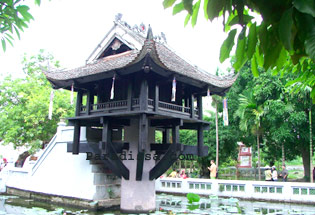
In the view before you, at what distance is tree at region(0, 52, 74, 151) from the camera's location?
55.3ft

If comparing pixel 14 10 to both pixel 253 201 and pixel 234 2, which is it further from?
pixel 253 201

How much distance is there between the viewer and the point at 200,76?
32.4 ft

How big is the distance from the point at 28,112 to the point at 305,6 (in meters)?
17.7

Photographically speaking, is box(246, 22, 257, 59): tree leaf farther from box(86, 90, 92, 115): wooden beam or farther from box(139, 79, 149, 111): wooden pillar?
box(86, 90, 92, 115): wooden beam

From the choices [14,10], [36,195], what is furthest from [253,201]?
[14,10]

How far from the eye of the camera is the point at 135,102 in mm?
8500

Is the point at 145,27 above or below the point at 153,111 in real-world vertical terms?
above

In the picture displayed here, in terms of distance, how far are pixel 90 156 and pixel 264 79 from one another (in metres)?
10.7

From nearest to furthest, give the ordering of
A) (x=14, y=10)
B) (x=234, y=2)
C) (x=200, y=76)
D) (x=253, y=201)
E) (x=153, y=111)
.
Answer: (x=234, y=2), (x=14, y=10), (x=153, y=111), (x=200, y=76), (x=253, y=201)

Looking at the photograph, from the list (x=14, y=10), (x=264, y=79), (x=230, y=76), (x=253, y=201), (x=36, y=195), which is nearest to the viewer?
(x=14, y=10)

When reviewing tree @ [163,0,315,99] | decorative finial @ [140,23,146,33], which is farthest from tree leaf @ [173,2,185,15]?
decorative finial @ [140,23,146,33]

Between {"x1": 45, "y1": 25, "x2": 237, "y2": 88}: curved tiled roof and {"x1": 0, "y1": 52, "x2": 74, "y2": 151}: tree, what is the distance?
290 inches

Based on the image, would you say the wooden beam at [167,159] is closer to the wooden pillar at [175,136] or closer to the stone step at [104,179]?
the wooden pillar at [175,136]

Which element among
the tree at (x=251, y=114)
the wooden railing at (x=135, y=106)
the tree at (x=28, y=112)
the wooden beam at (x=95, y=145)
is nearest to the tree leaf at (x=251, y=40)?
the wooden railing at (x=135, y=106)
